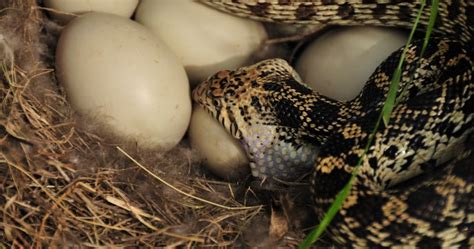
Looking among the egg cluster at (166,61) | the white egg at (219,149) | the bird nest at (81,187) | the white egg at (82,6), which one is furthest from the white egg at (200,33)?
the bird nest at (81,187)

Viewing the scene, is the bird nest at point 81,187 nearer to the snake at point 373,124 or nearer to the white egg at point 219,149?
the white egg at point 219,149

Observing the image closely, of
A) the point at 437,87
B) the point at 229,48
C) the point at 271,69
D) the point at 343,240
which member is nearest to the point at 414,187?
the point at 343,240

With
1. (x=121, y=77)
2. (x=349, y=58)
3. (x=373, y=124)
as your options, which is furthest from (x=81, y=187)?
(x=349, y=58)

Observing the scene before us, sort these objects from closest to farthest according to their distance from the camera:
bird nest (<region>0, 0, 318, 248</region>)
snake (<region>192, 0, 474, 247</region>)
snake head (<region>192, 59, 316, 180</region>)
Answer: snake (<region>192, 0, 474, 247</region>) → bird nest (<region>0, 0, 318, 248</region>) → snake head (<region>192, 59, 316, 180</region>)

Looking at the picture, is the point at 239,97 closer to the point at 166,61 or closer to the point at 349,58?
the point at 166,61

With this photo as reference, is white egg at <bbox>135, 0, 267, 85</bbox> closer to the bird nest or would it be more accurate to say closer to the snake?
the snake

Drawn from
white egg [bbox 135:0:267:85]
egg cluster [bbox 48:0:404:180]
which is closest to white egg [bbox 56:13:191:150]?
egg cluster [bbox 48:0:404:180]
